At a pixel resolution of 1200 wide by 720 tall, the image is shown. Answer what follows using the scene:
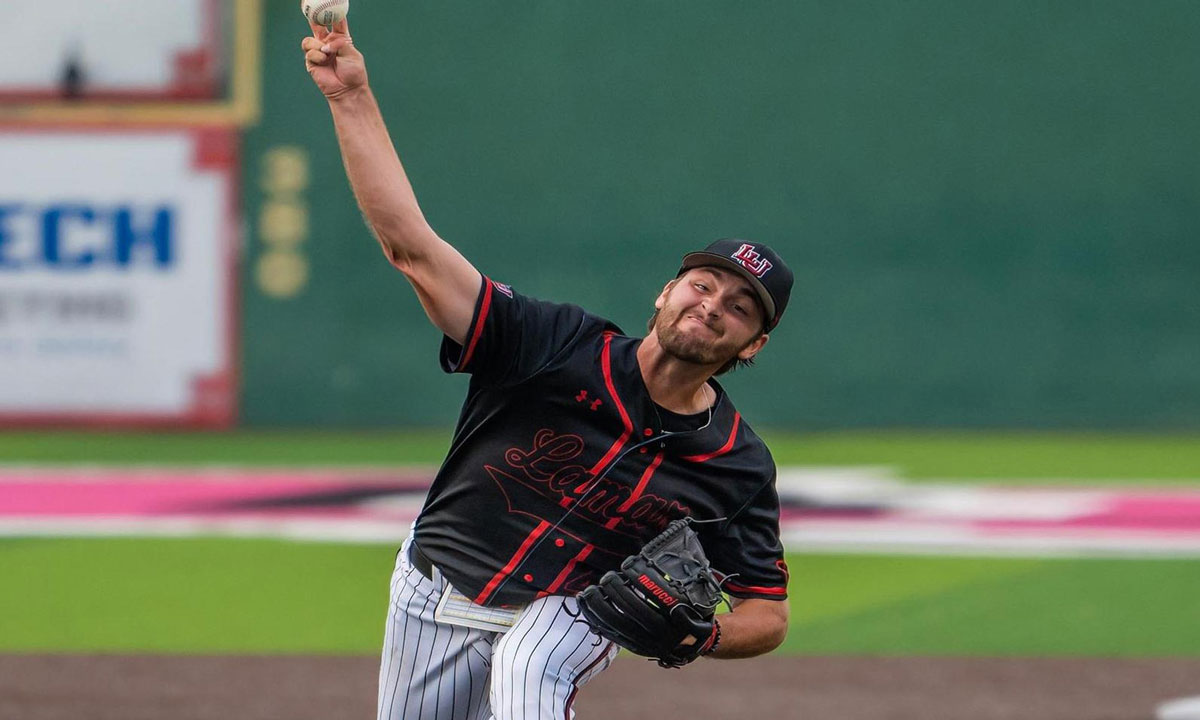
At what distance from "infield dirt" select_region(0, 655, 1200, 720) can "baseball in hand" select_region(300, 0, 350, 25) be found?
3.63 metres

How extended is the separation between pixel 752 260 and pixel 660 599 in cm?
87

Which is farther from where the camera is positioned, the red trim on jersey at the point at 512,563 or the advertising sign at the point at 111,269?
the advertising sign at the point at 111,269

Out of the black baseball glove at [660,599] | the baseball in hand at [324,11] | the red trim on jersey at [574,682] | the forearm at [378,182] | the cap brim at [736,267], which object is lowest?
the red trim on jersey at [574,682]

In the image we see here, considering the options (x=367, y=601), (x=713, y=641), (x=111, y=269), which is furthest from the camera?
(x=111, y=269)

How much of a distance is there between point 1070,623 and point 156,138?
9440mm

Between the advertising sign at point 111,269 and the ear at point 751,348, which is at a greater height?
the advertising sign at point 111,269

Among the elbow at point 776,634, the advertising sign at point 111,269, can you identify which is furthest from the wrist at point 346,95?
Answer: the advertising sign at point 111,269

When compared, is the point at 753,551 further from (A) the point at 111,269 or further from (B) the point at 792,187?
(A) the point at 111,269

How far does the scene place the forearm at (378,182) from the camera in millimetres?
3914

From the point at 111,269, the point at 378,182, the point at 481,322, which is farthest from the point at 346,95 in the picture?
the point at 111,269

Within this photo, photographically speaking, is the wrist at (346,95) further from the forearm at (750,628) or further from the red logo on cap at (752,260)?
the forearm at (750,628)

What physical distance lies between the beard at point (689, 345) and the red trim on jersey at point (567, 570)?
0.56 m

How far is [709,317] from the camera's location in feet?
13.6

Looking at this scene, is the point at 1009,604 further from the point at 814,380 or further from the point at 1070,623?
the point at 814,380
